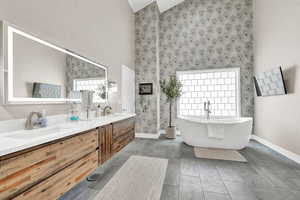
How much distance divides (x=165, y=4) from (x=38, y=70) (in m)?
4.45

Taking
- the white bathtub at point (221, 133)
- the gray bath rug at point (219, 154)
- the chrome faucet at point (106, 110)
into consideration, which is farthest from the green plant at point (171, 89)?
the chrome faucet at point (106, 110)

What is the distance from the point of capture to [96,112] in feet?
8.36

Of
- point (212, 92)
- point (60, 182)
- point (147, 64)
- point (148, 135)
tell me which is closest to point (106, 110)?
point (60, 182)

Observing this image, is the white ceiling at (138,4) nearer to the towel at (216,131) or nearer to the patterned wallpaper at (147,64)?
the patterned wallpaper at (147,64)

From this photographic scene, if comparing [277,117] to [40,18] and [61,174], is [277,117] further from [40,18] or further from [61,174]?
[40,18]

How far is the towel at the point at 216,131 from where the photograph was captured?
2998mm

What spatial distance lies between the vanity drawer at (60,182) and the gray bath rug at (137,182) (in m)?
0.41

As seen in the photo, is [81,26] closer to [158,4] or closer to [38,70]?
[38,70]

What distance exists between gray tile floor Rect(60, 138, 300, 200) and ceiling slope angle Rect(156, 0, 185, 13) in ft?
15.0

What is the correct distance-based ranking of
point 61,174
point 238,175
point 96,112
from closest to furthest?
point 61,174, point 238,175, point 96,112

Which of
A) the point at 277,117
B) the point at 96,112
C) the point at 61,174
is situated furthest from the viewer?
the point at 277,117

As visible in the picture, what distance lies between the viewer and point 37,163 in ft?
3.21

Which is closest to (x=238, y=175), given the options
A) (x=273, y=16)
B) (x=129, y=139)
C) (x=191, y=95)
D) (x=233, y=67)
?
(x=129, y=139)

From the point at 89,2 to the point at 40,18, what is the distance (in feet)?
3.81
